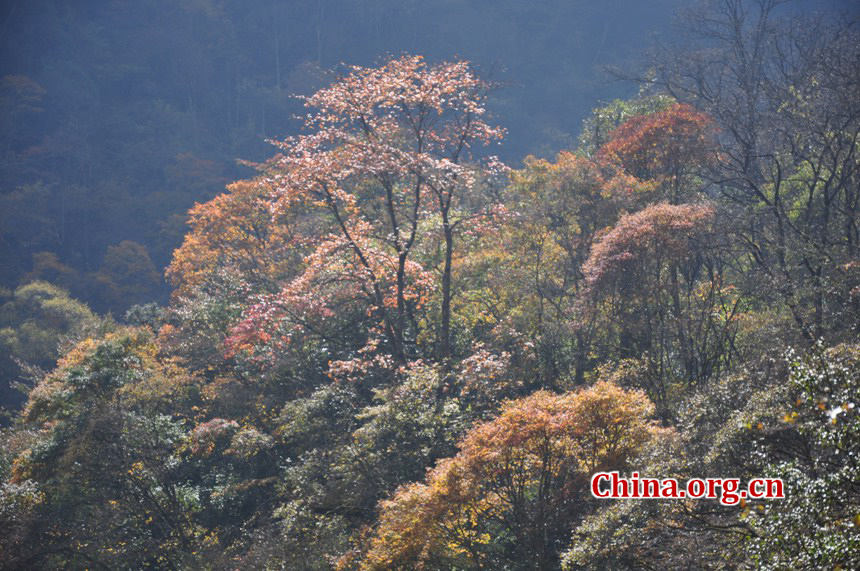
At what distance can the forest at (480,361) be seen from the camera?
27.7 ft

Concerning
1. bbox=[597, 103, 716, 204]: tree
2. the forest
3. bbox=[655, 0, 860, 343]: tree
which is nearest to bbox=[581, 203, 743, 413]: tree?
the forest

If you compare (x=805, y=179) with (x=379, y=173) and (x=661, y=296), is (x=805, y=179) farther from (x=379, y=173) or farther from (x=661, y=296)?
(x=379, y=173)

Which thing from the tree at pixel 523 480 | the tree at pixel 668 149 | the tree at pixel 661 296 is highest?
the tree at pixel 668 149

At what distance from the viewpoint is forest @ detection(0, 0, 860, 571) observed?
8438 millimetres

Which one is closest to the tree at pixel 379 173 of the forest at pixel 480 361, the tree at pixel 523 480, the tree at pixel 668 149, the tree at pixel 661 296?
the forest at pixel 480 361

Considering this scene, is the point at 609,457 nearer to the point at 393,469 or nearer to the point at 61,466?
the point at 393,469

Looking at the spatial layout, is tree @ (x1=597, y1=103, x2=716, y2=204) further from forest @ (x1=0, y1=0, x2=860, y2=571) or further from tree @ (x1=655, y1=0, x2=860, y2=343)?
tree @ (x1=655, y1=0, x2=860, y2=343)

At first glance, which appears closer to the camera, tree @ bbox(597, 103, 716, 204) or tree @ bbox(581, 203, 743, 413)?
tree @ bbox(581, 203, 743, 413)

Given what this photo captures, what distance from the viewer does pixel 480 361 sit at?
14297mm

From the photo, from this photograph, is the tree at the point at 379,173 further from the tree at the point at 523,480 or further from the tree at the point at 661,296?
the tree at the point at 523,480

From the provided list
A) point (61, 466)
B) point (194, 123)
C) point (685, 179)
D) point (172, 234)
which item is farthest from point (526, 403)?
point (194, 123)

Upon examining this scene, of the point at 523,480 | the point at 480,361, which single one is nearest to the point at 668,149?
the point at 480,361

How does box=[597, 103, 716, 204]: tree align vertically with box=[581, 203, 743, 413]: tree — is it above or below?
above

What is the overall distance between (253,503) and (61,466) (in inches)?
175
